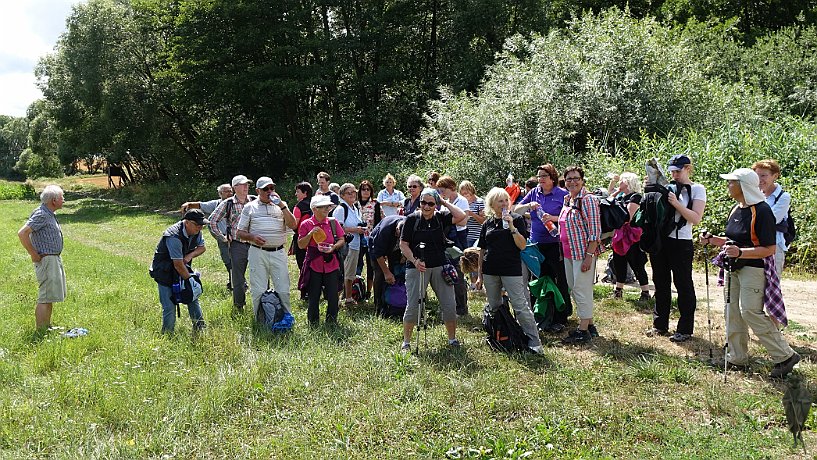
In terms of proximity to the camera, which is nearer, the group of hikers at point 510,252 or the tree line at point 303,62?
the group of hikers at point 510,252

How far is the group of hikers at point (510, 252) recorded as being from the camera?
5496 millimetres

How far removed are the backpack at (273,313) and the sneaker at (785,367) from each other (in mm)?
5074

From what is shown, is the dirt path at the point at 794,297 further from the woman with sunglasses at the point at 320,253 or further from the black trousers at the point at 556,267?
the woman with sunglasses at the point at 320,253

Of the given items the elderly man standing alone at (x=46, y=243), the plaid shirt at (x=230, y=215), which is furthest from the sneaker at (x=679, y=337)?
the elderly man standing alone at (x=46, y=243)

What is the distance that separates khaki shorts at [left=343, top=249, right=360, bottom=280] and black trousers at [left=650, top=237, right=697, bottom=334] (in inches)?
167

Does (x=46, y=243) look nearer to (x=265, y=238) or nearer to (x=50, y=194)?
(x=50, y=194)

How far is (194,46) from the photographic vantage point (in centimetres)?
2719

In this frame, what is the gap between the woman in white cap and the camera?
5285mm

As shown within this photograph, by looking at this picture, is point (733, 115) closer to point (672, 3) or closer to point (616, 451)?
point (616, 451)

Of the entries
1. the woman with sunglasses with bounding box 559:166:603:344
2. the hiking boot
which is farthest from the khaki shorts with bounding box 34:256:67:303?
the woman with sunglasses with bounding box 559:166:603:344

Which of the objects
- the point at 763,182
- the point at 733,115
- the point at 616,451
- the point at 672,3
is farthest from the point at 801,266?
the point at 672,3

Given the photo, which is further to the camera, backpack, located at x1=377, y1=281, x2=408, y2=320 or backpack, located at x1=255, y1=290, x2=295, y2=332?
backpack, located at x1=377, y1=281, x2=408, y2=320

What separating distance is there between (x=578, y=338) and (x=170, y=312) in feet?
15.7

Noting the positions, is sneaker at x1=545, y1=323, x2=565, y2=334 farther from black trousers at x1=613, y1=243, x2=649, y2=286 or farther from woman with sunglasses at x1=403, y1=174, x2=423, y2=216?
woman with sunglasses at x1=403, y1=174, x2=423, y2=216
